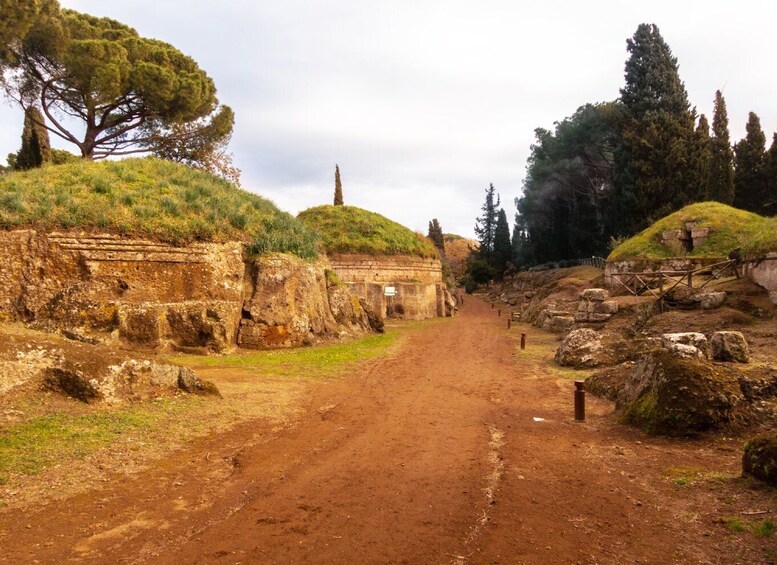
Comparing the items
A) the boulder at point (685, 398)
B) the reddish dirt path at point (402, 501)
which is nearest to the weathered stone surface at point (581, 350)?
the reddish dirt path at point (402, 501)

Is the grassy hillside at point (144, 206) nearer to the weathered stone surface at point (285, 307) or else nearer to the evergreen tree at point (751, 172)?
the weathered stone surface at point (285, 307)

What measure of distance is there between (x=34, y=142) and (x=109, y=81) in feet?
26.4

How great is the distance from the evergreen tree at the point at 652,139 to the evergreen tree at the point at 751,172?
32.9 ft

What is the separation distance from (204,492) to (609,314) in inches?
708

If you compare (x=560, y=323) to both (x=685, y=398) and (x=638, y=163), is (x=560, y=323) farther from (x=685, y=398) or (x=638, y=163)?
(x=638, y=163)

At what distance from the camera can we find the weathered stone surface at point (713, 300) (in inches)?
625

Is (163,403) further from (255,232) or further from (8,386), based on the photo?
(255,232)

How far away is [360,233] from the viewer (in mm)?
34250

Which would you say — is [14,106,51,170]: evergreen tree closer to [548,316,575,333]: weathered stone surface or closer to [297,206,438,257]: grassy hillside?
[297,206,438,257]: grassy hillside

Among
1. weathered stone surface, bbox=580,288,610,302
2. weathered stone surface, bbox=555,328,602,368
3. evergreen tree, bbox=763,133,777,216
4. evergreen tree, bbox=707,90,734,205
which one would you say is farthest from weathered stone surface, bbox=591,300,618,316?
evergreen tree, bbox=763,133,777,216

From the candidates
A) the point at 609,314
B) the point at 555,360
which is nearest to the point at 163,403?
the point at 555,360

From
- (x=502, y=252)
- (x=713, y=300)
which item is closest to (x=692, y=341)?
(x=713, y=300)

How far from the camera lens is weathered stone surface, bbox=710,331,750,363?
33.0ft

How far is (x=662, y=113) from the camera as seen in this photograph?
36.1 metres
